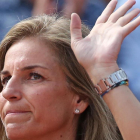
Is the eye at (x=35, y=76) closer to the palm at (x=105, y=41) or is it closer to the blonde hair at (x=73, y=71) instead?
the blonde hair at (x=73, y=71)

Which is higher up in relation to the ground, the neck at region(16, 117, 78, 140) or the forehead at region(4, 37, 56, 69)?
the forehead at region(4, 37, 56, 69)

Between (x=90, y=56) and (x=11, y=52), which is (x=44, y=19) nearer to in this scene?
(x=11, y=52)

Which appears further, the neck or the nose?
the neck

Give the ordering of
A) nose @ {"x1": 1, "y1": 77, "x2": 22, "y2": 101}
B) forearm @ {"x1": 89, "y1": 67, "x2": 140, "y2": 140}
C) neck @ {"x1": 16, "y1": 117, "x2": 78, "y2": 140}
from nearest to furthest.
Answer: forearm @ {"x1": 89, "y1": 67, "x2": 140, "y2": 140}
nose @ {"x1": 1, "y1": 77, "x2": 22, "y2": 101}
neck @ {"x1": 16, "y1": 117, "x2": 78, "y2": 140}

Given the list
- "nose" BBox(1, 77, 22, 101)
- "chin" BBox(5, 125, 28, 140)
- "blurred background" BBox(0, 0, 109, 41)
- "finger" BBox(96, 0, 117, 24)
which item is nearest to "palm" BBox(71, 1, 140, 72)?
"finger" BBox(96, 0, 117, 24)

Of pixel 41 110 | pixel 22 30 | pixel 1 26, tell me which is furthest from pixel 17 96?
pixel 1 26

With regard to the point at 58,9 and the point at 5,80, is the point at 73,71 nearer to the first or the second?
the point at 5,80

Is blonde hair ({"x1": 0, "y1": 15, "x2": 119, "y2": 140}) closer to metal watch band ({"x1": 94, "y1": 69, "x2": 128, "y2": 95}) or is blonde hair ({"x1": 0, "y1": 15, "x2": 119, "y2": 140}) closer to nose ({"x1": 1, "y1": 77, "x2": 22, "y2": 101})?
nose ({"x1": 1, "y1": 77, "x2": 22, "y2": 101})

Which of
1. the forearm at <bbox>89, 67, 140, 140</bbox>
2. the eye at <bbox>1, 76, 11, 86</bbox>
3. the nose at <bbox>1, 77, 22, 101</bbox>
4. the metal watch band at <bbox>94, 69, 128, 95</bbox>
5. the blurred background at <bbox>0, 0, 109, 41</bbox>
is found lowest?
the forearm at <bbox>89, 67, 140, 140</bbox>

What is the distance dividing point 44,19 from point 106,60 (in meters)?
0.97

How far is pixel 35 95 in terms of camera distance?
2.27m

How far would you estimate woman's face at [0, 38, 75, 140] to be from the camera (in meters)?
2.26

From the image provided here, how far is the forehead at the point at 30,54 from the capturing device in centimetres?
238

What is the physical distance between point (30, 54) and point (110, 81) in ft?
2.22
